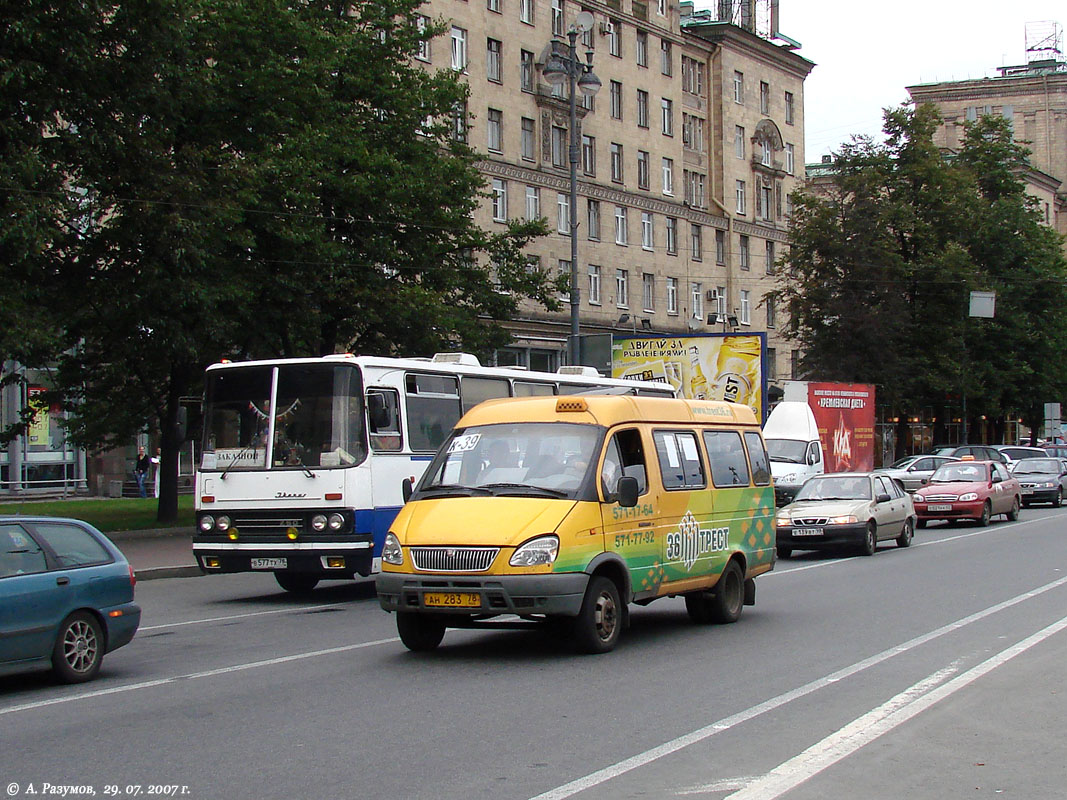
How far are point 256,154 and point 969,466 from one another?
Result: 63.0 ft

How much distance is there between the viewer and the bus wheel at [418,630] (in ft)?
37.6

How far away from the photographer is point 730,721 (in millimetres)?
8414

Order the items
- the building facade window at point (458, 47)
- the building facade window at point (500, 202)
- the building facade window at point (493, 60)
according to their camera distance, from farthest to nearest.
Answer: the building facade window at point (500, 202), the building facade window at point (493, 60), the building facade window at point (458, 47)

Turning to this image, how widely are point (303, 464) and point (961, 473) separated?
2192cm

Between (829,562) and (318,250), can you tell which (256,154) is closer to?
(318,250)

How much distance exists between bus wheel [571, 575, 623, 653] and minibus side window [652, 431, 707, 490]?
152cm

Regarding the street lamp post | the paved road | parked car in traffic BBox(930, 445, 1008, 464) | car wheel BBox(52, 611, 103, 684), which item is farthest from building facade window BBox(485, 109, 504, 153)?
car wheel BBox(52, 611, 103, 684)

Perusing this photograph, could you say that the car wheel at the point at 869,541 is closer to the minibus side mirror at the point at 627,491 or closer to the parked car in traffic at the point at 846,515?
the parked car in traffic at the point at 846,515

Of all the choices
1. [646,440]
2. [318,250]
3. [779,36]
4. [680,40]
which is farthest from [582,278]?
[646,440]

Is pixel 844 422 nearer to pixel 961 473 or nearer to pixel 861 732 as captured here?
pixel 961 473

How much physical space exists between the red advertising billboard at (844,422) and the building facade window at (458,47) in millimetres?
20984

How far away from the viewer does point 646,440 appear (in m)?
12.4

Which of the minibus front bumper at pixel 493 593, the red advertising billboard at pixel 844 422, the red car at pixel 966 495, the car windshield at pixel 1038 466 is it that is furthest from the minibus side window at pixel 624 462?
the car windshield at pixel 1038 466

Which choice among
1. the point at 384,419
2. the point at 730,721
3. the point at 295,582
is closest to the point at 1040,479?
the point at 295,582
